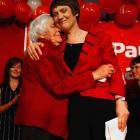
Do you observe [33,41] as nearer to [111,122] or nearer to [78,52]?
[78,52]

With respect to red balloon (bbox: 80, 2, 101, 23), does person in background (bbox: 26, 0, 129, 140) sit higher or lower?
lower

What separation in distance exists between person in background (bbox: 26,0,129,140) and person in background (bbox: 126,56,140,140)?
1.14m

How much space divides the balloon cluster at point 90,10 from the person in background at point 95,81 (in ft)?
5.49

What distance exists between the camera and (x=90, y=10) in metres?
3.49

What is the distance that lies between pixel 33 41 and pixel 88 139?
0.60 metres

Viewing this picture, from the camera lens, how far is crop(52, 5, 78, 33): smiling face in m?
1.80

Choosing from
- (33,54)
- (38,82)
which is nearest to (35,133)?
(38,82)

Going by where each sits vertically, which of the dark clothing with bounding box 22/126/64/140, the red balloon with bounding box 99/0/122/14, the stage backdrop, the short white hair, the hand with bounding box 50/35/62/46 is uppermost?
the red balloon with bounding box 99/0/122/14

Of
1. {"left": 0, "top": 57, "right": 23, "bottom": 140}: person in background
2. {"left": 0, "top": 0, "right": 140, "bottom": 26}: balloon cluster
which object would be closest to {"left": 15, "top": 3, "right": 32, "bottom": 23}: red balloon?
{"left": 0, "top": 0, "right": 140, "bottom": 26}: balloon cluster

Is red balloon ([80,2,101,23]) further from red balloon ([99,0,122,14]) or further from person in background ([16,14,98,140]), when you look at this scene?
person in background ([16,14,98,140])

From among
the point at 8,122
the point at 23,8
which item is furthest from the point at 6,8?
the point at 8,122

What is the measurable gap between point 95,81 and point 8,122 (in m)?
1.66

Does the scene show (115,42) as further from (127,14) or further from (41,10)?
(41,10)

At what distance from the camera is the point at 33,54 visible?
184 cm
